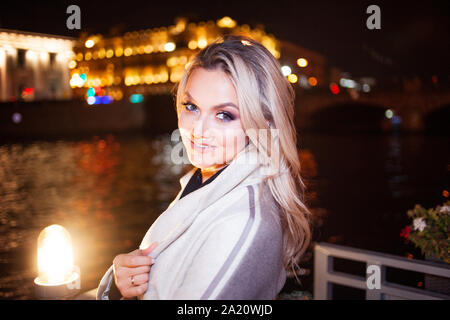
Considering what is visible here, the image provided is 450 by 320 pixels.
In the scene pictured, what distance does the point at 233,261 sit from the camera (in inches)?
46.8

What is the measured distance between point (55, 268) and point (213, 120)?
1916 mm

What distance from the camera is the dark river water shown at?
874 cm

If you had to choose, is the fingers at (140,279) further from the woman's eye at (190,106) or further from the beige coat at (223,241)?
the woman's eye at (190,106)

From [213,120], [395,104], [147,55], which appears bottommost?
[213,120]

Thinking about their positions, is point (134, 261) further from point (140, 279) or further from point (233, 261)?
point (233, 261)

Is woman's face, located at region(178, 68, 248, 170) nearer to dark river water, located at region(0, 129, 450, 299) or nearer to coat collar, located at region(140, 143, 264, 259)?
coat collar, located at region(140, 143, 264, 259)

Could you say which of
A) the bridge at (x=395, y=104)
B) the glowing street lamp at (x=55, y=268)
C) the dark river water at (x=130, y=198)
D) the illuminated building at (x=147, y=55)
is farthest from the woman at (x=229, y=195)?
the illuminated building at (x=147, y=55)

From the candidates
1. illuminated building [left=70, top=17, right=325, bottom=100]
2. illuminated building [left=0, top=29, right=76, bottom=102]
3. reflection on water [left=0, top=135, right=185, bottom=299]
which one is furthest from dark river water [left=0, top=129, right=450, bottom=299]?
illuminated building [left=70, top=17, right=325, bottom=100]

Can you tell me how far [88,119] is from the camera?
45.4 metres

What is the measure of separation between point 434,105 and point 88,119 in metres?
34.9

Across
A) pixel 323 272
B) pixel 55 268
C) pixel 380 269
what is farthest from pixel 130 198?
pixel 380 269
